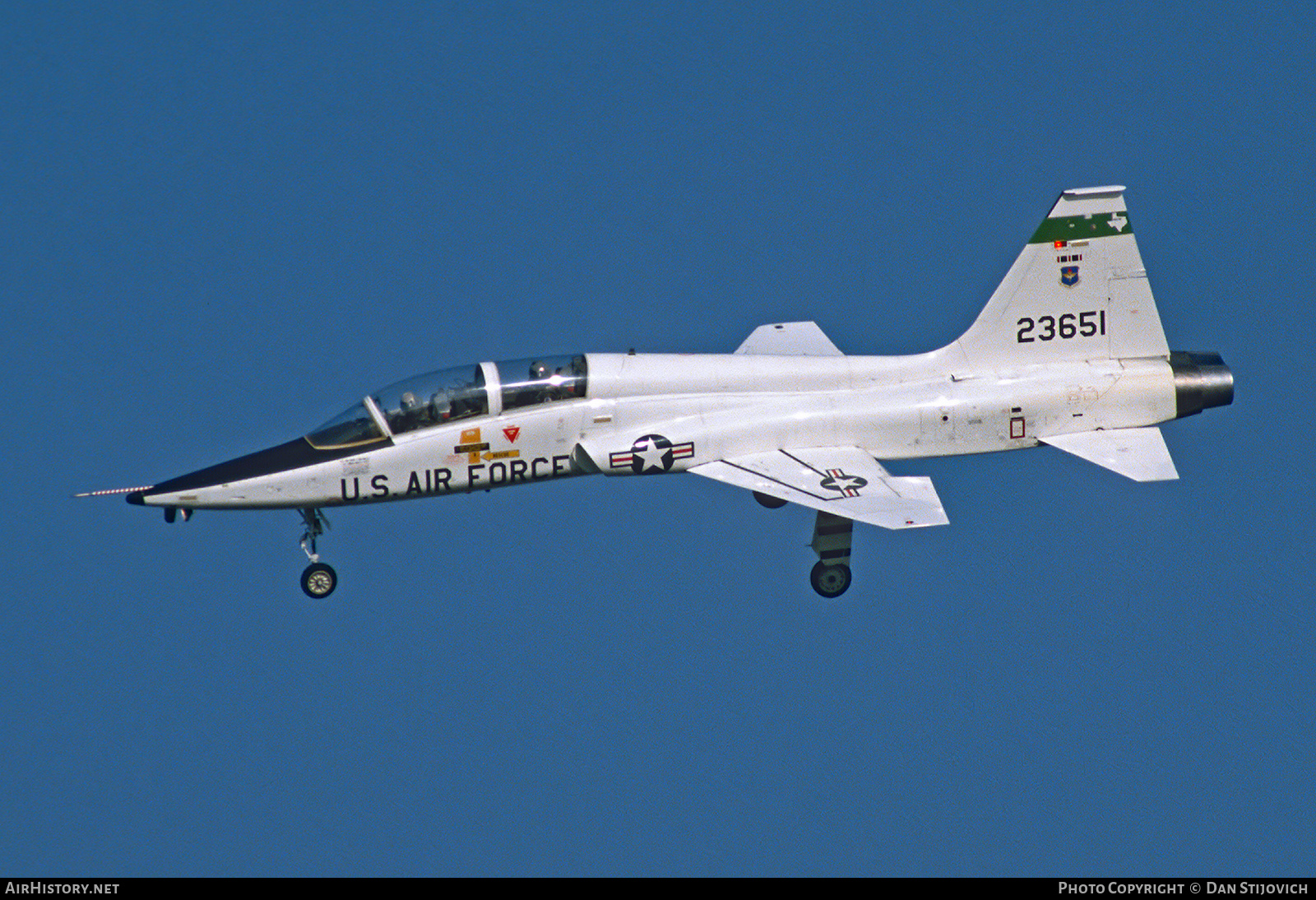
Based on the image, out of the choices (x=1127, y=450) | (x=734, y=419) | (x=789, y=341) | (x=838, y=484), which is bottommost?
(x=838, y=484)

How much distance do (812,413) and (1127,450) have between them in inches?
173

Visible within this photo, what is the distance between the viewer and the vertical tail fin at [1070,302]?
97.3 ft

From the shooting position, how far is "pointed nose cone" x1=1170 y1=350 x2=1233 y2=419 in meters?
29.6

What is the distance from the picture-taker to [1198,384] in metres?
29.7

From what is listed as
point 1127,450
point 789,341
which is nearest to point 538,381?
point 789,341

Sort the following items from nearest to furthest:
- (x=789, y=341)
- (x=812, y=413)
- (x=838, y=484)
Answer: (x=838, y=484) < (x=812, y=413) < (x=789, y=341)

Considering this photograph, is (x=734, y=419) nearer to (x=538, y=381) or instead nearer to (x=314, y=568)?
(x=538, y=381)

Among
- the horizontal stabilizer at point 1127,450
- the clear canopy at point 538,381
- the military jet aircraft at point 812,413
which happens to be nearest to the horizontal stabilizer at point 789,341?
the military jet aircraft at point 812,413

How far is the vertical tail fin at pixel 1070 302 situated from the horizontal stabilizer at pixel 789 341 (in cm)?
266

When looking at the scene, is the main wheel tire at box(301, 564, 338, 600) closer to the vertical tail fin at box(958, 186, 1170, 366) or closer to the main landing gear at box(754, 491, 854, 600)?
the main landing gear at box(754, 491, 854, 600)

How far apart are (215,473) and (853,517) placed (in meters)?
8.55

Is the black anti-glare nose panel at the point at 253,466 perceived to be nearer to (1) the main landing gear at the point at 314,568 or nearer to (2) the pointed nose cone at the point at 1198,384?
(1) the main landing gear at the point at 314,568
